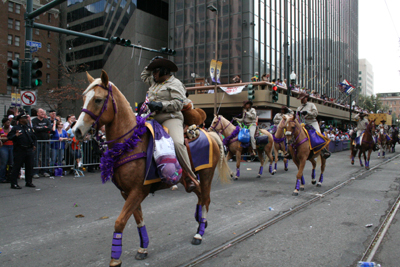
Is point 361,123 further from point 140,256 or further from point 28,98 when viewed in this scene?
point 28,98

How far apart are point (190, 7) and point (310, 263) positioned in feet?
109

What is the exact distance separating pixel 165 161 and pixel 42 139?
30.2ft

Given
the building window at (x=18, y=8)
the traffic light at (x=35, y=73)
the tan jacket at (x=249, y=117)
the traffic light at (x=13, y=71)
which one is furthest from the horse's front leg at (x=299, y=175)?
the building window at (x=18, y=8)

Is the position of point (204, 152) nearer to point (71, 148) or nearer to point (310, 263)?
point (310, 263)

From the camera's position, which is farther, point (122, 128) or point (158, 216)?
point (158, 216)

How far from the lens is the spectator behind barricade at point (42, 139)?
1088 cm

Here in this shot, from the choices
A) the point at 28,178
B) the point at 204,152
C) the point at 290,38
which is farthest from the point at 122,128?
the point at 290,38

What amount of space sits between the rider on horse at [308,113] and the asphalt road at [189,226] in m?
1.32

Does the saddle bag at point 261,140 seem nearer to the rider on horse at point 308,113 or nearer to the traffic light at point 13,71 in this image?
the rider on horse at point 308,113

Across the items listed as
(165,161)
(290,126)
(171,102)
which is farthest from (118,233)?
(290,126)

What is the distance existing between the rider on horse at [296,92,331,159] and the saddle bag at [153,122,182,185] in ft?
21.7

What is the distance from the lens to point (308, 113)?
32.1 ft

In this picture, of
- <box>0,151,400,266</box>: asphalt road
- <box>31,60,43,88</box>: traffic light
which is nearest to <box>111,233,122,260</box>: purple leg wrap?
<box>0,151,400,266</box>: asphalt road

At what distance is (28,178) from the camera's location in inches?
354
